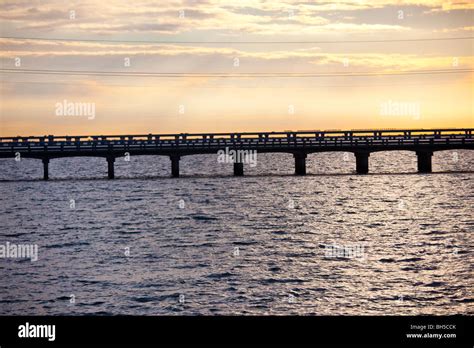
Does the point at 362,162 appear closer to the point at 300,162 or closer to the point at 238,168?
the point at 300,162

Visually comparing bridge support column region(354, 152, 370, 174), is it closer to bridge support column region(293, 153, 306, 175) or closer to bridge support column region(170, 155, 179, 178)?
bridge support column region(293, 153, 306, 175)

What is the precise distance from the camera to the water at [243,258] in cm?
2170

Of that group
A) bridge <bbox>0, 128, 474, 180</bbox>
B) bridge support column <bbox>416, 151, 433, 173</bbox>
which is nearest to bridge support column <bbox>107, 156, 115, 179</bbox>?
bridge <bbox>0, 128, 474, 180</bbox>

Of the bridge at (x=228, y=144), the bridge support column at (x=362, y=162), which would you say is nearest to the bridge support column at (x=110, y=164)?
the bridge at (x=228, y=144)

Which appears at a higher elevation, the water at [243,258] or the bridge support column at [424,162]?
the bridge support column at [424,162]

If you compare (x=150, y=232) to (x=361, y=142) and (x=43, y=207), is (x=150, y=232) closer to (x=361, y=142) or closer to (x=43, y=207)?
(x=43, y=207)

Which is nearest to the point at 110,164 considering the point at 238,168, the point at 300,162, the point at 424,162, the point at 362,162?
the point at 238,168

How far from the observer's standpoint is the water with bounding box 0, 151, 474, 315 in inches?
854

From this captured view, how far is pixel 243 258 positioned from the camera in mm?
29875

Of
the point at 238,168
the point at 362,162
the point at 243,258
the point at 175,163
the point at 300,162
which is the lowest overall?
the point at 243,258

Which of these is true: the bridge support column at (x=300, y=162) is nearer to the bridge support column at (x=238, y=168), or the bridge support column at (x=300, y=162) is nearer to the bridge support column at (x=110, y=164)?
the bridge support column at (x=238, y=168)
